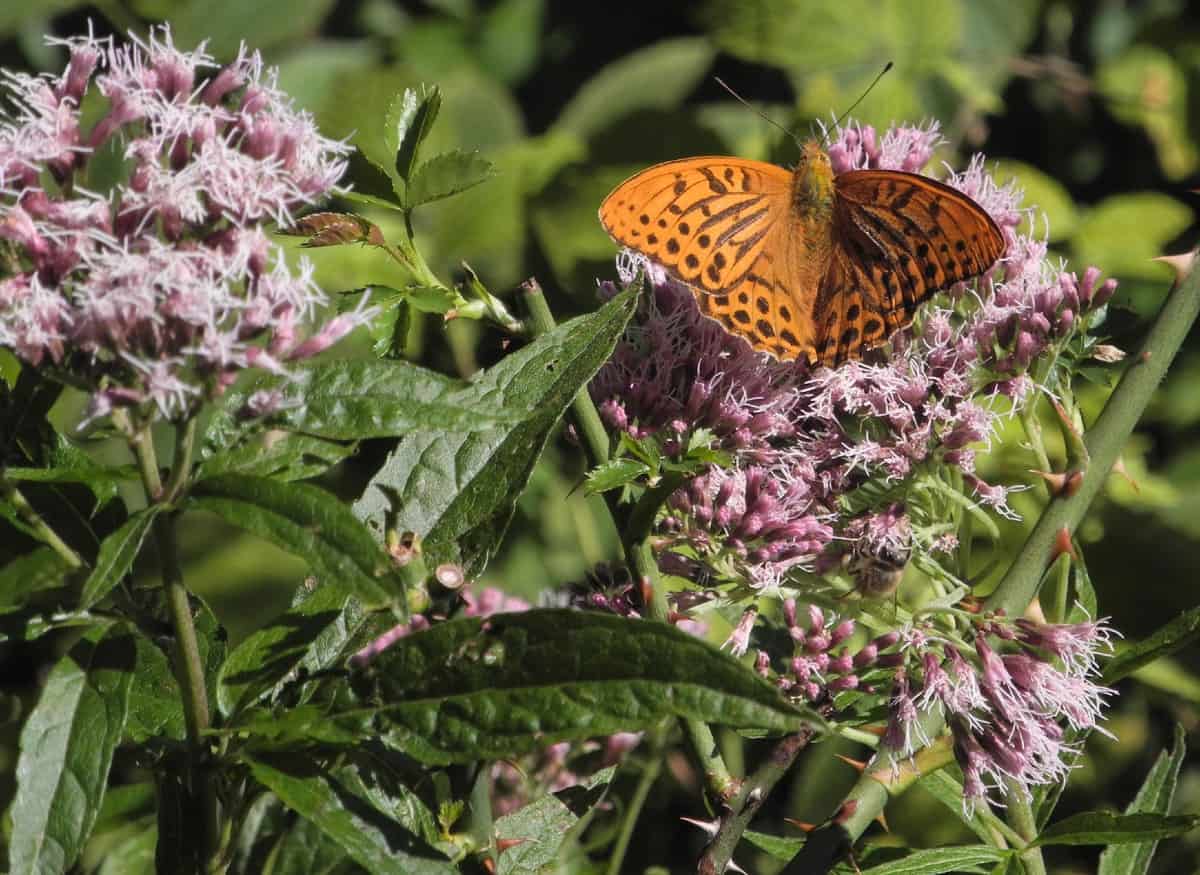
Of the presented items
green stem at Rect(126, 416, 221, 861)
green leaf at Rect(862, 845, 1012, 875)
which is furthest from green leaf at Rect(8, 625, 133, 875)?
green leaf at Rect(862, 845, 1012, 875)

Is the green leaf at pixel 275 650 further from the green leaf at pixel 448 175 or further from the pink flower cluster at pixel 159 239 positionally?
the green leaf at pixel 448 175

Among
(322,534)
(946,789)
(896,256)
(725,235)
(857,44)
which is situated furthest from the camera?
(857,44)

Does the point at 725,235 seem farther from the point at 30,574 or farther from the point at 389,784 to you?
the point at 30,574

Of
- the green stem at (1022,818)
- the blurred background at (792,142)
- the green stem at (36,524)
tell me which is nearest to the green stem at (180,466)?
the green stem at (36,524)

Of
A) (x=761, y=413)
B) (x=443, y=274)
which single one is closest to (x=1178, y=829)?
(x=761, y=413)

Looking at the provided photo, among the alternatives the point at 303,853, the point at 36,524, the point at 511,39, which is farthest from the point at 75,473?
the point at 511,39

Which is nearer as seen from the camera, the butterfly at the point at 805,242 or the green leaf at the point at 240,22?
the butterfly at the point at 805,242

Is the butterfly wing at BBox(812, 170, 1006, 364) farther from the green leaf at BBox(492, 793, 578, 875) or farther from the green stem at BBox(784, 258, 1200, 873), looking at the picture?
the green leaf at BBox(492, 793, 578, 875)
